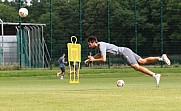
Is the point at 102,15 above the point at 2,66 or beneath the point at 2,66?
above

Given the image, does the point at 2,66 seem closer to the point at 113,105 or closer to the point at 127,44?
the point at 127,44

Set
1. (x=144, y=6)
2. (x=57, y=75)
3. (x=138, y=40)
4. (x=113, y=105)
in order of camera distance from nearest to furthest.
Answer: (x=113, y=105) < (x=57, y=75) < (x=138, y=40) < (x=144, y=6)

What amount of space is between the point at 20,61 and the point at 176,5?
686 inches

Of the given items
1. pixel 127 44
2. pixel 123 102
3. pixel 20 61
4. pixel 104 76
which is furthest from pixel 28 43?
pixel 123 102

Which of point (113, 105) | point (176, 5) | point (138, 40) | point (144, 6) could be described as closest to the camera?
point (113, 105)

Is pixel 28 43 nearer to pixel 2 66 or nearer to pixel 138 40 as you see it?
pixel 2 66

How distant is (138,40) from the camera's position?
4969 cm

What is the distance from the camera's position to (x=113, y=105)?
43.7 ft

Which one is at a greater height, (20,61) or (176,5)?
(176,5)

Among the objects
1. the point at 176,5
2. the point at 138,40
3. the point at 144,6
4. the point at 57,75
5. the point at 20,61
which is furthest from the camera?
the point at 144,6

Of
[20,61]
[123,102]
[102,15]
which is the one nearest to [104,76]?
[20,61]

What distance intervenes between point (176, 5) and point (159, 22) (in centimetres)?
340

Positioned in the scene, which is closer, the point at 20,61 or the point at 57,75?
the point at 57,75

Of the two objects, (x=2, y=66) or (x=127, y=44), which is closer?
(x=2, y=66)
